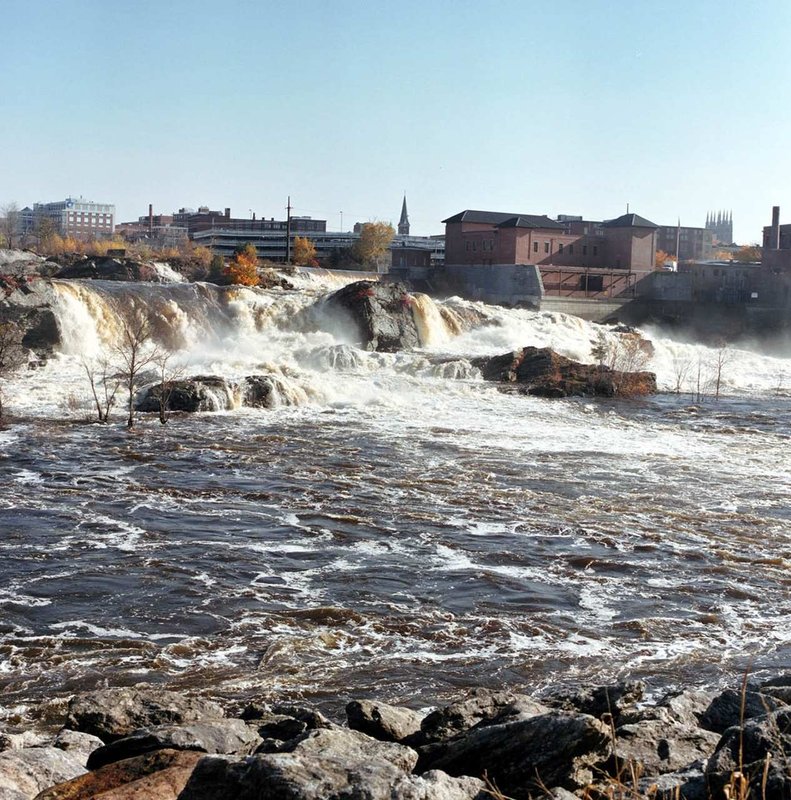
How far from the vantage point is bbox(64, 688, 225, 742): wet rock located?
8516 millimetres

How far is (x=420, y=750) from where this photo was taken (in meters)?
7.48

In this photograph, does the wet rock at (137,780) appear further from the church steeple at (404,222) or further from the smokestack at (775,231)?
the church steeple at (404,222)

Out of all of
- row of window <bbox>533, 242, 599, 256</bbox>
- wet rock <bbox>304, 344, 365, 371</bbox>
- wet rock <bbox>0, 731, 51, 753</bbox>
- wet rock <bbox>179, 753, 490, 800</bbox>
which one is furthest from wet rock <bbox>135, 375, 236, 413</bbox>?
row of window <bbox>533, 242, 599, 256</bbox>

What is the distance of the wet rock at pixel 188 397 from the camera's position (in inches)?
1171

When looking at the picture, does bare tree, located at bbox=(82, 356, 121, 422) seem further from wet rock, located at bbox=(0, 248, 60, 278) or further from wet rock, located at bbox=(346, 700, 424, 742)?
wet rock, located at bbox=(0, 248, 60, 278)

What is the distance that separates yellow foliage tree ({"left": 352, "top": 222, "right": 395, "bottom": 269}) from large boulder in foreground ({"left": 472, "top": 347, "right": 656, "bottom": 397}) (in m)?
47.5

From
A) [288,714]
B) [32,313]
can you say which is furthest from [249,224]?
[288,714]

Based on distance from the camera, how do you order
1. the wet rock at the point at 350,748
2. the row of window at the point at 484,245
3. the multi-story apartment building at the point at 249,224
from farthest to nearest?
the multi-story apartment building at the point at 249,224 < the row of window at the point at 484,245 < the wet rock at the point at 350,748

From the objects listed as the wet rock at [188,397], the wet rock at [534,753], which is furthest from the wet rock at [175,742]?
the wet rock at [188,397]

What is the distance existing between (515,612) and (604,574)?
2338 millimetres

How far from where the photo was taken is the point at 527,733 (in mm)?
6789

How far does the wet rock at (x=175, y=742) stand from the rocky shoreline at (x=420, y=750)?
0.5 inches

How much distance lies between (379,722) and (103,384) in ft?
82.8

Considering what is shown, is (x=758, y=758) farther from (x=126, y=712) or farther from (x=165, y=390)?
(x=165, y=390)
